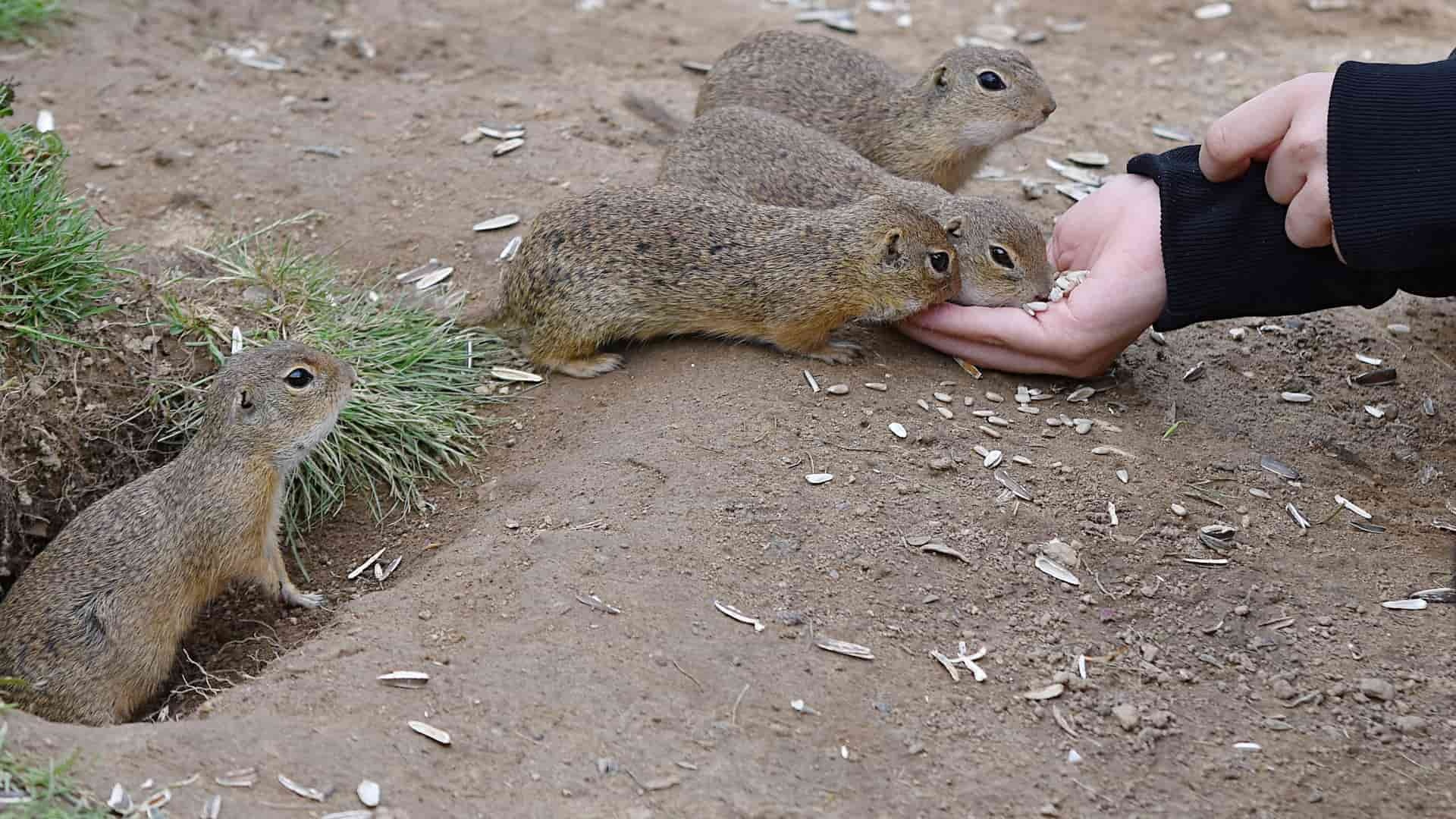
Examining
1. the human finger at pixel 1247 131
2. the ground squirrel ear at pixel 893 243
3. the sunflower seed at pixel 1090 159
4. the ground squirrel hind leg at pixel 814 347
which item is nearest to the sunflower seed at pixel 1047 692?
the ground squirrel hind leg at pixel 814 347

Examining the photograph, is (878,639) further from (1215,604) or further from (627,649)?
(1215,604)

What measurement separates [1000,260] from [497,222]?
8.40ft

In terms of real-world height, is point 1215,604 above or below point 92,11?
below

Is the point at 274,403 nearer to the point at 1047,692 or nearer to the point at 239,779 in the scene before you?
the point at 239,779

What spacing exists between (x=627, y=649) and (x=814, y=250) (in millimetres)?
2394

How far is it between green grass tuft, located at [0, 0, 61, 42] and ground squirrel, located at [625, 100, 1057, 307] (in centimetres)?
449

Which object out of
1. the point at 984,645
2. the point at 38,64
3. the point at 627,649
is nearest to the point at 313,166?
the point at 38,64

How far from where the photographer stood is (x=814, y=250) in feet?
18.9

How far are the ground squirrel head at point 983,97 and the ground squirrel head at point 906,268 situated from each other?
162 centimetres

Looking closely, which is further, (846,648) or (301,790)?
(846,648)

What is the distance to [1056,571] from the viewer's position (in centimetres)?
438

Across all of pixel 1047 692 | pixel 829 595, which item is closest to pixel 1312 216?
Result: pixel 1047 692

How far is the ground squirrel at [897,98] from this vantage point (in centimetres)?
710

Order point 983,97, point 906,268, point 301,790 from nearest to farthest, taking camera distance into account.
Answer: point 301,790, point 906,268, point 983,97
